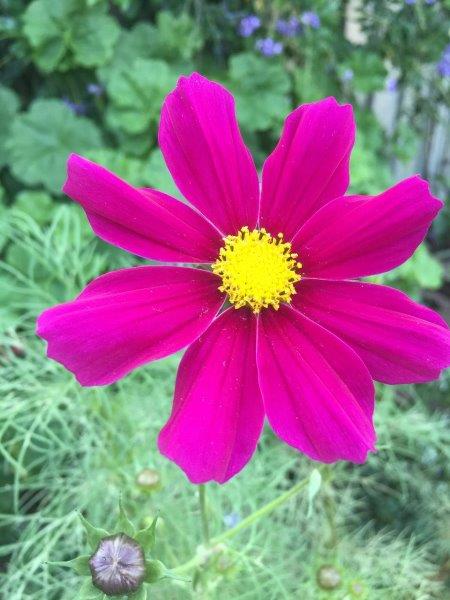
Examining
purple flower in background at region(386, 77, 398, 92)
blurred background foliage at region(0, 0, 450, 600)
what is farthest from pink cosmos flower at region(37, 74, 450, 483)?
purple flower in background at region(386, 77, 398, 92)

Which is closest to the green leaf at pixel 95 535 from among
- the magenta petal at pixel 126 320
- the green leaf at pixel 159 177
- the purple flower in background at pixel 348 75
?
the magenta petal at pixel 126 320

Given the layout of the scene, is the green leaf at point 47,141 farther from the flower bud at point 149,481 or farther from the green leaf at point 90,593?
the green leaf at point 90,593

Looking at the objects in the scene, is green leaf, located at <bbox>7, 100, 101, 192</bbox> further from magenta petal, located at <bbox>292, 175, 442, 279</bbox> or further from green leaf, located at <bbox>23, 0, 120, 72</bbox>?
magenta petal, located at <bbox>292, 175, 442, 279</bbox>

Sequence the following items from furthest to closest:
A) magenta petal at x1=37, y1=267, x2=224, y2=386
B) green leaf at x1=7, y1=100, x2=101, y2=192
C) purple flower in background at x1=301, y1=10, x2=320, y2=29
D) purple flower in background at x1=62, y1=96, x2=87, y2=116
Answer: purple flower in background at x1=62, y1=96, x2=87, y2=116
purple flower in background at x1=301, y1=10, x2=320, y2=29
green leaf at x1=7, y1=100, x2=101, y2=192
magenta petal at x1=37, y1=267, x2=224, y2=386

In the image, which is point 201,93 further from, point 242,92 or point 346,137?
point 242,92

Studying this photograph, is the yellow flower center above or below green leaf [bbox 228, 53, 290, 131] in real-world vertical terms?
below

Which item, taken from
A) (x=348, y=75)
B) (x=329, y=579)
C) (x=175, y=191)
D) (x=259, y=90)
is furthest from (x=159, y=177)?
(x=329, y=579)

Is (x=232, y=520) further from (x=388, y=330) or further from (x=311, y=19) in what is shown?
(x=311, y=19)
